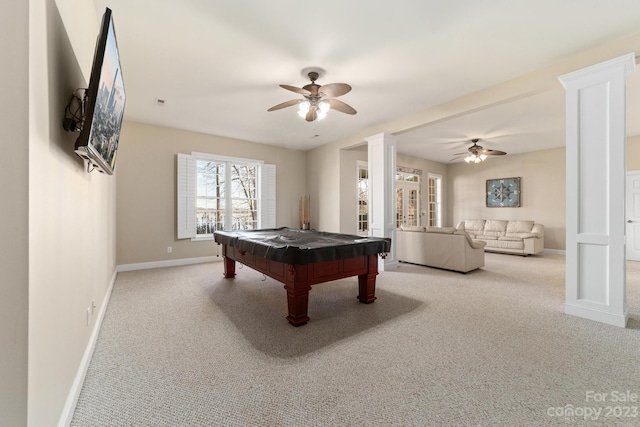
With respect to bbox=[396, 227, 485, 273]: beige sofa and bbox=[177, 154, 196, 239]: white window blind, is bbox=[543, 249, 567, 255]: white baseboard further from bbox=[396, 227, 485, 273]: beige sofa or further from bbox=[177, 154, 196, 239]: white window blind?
bbox=[177, 154, 196, 239]: white window blind

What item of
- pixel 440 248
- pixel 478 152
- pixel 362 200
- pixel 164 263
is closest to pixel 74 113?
pixel 164 263

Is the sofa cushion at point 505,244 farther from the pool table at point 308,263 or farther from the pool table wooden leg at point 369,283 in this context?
the pool table wooden leg at point 369,283

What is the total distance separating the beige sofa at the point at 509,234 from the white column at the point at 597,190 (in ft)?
13.5

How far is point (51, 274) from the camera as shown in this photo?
1162mm

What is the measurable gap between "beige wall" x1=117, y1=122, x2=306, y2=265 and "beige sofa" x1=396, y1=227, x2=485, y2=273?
13.1 feet

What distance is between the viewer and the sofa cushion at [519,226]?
6.66 m

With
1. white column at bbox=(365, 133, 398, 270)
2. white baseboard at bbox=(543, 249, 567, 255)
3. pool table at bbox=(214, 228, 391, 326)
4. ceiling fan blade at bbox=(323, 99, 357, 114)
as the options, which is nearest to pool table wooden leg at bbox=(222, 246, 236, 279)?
pool table at bbox=(214, 228, 391, 326)

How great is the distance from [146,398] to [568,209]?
395 centimetres

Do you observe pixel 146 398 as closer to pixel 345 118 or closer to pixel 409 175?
pixel 345 118

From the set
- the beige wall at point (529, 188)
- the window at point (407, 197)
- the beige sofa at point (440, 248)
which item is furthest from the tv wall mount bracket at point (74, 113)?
the beige wall at point (529, 188)

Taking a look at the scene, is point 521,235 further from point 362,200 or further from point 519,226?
point 362,200

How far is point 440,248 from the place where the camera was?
15.6ft

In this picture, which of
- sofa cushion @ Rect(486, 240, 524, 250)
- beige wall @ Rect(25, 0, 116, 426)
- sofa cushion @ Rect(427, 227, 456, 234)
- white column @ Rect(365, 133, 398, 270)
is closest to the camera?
beige wall @ Rect(25, 0, 116, 426)

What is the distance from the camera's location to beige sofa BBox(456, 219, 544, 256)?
6188 mm
